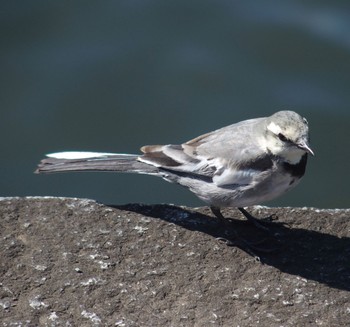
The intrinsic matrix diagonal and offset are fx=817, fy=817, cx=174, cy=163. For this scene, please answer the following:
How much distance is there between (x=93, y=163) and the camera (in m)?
5.68

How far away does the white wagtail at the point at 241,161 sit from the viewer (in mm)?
5016

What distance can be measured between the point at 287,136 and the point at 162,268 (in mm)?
1095

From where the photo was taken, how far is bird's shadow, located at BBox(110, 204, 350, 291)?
4.93 metres

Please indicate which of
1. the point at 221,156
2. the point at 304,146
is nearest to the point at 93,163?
the point at 221,156

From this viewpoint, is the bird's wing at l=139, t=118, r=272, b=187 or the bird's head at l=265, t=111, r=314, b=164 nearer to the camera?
the bird's head at l=265, t=111, r=314, b=164

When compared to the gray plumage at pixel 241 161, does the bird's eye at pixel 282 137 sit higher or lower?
higher

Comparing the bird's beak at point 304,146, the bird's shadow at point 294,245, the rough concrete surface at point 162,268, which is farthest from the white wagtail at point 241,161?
the rough concrete surface at point 162,268

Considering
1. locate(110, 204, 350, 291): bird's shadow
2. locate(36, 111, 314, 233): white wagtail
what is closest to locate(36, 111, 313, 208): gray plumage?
locate(36, 111, 314, 233): white wagtail

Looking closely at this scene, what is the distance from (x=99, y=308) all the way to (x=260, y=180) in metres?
1.29

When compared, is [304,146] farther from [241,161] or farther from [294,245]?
[294,245]

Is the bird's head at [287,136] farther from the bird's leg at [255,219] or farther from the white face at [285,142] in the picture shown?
the bird's leg at [255,219]

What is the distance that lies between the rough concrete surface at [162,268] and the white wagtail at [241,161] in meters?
0.25

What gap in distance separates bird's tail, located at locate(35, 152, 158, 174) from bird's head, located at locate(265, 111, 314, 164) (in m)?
0.90

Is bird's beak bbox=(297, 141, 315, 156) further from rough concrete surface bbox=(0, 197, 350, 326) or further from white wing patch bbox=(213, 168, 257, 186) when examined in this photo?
rough concrete surface bbox=(0, 197, 350, 326)
